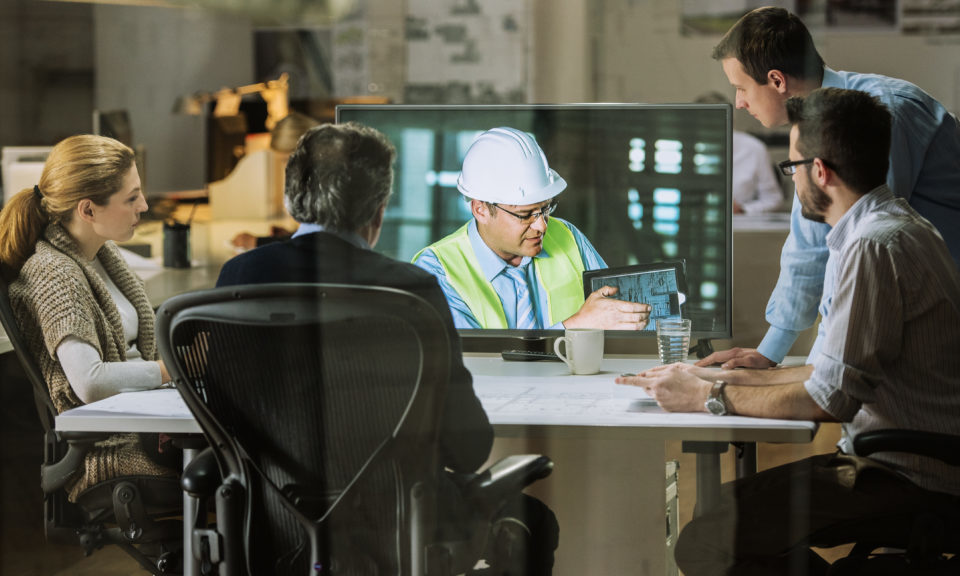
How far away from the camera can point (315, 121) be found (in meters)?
1.38

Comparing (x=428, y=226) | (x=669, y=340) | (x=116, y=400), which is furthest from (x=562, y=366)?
(x=116, y=400)

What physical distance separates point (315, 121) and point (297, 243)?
0.16 meters

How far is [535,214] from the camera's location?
164 cm

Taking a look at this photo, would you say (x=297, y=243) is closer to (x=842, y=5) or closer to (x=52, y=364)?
(x=52, y=364)

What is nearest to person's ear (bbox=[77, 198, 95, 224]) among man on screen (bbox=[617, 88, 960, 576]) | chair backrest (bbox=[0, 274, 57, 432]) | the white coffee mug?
chair backrest (bbox=[0, 274, 57, 432])

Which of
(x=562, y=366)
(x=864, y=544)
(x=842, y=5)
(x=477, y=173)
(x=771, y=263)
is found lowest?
(x=864, y=544)

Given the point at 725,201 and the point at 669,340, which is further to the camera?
the point at 669,340

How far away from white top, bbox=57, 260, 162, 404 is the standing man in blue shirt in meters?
0.90

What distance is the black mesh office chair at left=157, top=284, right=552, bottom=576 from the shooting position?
4.15 ft

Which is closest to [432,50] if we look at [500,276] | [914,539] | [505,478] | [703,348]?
[500,276]

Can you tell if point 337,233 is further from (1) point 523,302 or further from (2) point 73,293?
(2) point 73,293

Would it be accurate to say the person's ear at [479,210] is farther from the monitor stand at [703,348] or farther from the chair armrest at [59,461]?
the chair armrest at [59,461]

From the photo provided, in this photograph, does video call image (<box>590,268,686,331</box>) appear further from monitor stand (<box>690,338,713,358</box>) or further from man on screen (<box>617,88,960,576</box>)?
man on screen (<box>617,88,960,576</box>)

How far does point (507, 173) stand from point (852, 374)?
1.98 feet
